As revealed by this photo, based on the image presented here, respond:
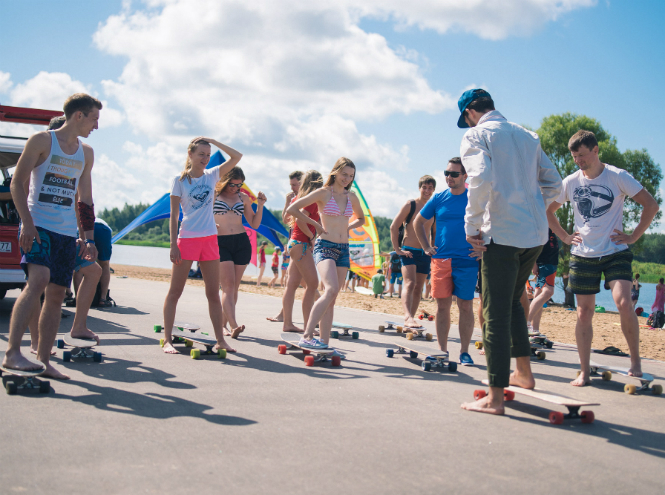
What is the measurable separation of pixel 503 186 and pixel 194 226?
330 cm

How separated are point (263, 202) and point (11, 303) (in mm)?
6012

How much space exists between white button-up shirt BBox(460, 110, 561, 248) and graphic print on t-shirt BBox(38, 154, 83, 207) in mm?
3133

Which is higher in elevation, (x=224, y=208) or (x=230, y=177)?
(x=230, y=177)

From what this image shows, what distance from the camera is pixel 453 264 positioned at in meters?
6.07

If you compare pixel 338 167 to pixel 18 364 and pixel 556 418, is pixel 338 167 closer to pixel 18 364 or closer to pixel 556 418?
pixel 556 418

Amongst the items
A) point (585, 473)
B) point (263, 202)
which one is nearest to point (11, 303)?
point (263, 202)

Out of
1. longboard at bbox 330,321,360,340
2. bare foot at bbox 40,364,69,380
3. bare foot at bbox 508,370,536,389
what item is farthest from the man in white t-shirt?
bare foot at bbox 40,364,69,380

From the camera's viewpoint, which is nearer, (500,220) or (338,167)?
(500,220)

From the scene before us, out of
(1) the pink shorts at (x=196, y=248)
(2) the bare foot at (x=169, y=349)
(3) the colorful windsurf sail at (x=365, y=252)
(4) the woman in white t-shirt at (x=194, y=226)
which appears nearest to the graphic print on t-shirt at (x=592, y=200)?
(4) the woman in white t-shirt at (x=194, y=226)

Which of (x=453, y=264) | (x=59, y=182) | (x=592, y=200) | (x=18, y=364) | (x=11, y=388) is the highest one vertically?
(x=592, y=200)

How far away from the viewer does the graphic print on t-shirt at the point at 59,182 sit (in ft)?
14.4

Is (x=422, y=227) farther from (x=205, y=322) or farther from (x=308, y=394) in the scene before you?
(x=205, y=322)

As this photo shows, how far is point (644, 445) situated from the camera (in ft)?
11.2

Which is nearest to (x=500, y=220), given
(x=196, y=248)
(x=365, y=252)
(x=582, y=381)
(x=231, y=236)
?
(x=582, y=381)
